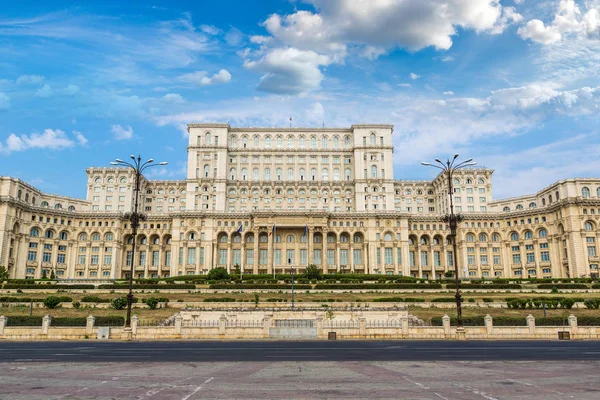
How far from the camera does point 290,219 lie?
→ 109 m

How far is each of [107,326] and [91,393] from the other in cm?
2827

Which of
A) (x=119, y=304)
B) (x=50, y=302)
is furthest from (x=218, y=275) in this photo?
(x=50, y=302)

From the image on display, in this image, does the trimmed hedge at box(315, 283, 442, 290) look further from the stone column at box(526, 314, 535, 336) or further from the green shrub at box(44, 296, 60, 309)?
the green shrub at box(44, 296, 60, 309)

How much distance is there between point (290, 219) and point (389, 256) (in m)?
24.9

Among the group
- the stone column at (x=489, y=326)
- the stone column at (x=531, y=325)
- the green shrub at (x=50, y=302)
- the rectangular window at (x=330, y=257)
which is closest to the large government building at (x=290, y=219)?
the rectangular window at (x=330, y=257)

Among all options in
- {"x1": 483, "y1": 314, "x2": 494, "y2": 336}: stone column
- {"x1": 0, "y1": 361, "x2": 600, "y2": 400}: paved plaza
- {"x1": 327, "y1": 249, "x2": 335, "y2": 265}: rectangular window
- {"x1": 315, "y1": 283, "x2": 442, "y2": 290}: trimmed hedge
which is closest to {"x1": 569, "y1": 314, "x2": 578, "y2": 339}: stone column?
{"x1": 483, "y1": 314, "x2": 494, "y2": 336}: stone column

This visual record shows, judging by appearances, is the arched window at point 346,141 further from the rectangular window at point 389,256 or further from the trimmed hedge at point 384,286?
the trimmed hedge at point 384,286

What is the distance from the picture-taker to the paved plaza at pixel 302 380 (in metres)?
13.8

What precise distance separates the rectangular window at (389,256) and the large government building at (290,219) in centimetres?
25

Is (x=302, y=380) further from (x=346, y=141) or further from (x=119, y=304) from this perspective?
(x=346, y=141)

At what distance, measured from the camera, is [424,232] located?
116 meters

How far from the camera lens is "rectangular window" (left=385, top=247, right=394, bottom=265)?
110m

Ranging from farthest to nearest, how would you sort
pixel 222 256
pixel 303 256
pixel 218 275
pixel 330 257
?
pixel 222 256, pixel 330 257, pixel 303 256, pixel 218 275

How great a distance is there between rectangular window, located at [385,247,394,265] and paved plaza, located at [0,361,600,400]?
295ft
